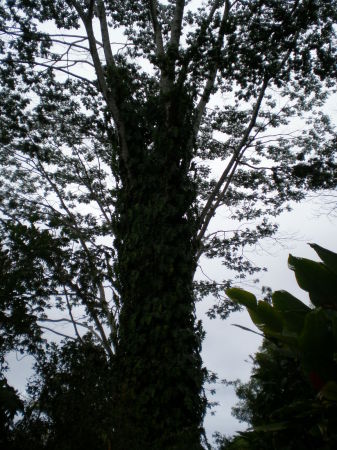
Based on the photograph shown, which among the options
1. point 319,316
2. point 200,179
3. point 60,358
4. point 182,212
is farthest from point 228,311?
point 319,316

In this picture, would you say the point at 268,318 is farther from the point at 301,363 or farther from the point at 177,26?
the point at 177,26

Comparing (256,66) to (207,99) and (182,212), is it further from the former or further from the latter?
(182,212)

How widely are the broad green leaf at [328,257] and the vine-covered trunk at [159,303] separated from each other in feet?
9.84

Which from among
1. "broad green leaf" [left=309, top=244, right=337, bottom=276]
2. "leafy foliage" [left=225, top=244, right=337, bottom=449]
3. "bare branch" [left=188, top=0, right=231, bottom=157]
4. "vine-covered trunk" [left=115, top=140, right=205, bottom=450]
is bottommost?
"leafy foliage" [left=225, top=244, right=337, bottom=449]

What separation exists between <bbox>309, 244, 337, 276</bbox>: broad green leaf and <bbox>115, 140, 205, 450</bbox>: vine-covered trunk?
300 cm

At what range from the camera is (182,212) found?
5.57 meters

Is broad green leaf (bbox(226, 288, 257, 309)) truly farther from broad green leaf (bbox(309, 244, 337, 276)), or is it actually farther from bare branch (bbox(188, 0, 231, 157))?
bare branch (bbox(188, 0, 231, 157))

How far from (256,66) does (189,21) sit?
285 cm

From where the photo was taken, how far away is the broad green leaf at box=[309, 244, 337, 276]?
119 centimetres

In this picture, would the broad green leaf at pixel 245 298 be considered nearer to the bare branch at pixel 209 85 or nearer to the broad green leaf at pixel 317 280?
the broad green leaf at pixel 317 280

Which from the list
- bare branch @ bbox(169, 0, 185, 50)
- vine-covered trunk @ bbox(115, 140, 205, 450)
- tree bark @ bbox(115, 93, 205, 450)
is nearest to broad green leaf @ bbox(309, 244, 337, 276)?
tree bark @ bbox(115, 93, 205, 450)

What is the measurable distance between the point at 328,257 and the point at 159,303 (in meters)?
3.79

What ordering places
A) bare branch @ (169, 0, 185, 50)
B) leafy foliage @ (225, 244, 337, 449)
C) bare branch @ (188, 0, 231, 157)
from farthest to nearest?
bare branch @ (169, 0, 185, 50), bare branch @ (188, 0, 231, 157), leafy foliage @ (225, 244, 337, 449)

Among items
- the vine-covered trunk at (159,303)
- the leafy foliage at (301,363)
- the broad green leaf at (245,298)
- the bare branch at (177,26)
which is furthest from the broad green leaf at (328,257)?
the bare branch at (177,26)
